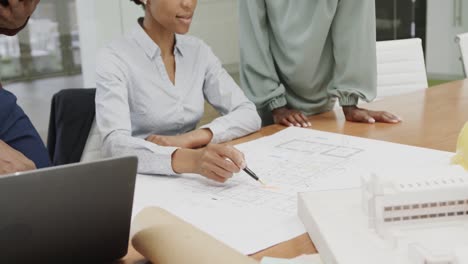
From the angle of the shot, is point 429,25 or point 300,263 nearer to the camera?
point 300,263

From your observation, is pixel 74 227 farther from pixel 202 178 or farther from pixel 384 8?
pixel 384 8

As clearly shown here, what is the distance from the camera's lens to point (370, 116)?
1.80m

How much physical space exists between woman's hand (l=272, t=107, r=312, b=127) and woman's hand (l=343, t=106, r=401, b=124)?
15cm

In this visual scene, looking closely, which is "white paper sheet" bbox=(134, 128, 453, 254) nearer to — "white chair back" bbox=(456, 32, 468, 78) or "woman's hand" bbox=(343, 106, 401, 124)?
"woman's hand" bbox=(343, 106, 401, 124)

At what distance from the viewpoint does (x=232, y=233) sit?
981 millimetres

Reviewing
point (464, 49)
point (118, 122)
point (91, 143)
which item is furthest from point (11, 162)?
point (464, 49)

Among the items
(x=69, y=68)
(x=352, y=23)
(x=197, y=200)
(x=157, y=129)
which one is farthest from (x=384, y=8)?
(x=197, y=200)

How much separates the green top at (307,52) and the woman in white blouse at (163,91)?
0.12 m

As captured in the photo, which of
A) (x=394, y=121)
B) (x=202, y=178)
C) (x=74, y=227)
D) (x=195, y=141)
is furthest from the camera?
(x=394, y=121)

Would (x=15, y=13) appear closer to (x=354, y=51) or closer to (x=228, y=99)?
(x=228, y=99)

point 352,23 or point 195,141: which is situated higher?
point 352,23

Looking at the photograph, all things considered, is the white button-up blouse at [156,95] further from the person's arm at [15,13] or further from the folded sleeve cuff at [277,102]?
the person's arm at [15,13]

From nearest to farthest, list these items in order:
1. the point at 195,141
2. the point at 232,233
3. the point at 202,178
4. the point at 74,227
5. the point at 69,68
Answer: the point at 74,227 → the point at 232,233 → the point at 202,178 → the point at 195,141 → the point at 69,68

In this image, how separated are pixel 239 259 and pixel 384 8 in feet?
17.2
